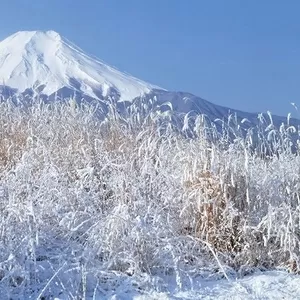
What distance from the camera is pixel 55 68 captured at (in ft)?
155

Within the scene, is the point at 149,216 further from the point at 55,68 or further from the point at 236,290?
the point at 55,68

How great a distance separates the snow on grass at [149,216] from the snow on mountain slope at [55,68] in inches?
874

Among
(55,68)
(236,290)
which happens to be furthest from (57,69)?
(236,290)

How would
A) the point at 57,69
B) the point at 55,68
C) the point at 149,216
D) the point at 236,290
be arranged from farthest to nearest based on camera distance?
the point at 55,68 → the point at 57,69 → the point at 149,216 → the point at 236,290

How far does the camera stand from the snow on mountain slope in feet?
118

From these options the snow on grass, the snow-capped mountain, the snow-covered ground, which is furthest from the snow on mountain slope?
the snow-covered ground

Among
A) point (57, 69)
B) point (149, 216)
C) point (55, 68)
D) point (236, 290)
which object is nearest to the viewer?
point (236, 290)

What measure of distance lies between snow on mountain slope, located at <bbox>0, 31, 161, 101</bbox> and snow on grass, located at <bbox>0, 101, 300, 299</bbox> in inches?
874

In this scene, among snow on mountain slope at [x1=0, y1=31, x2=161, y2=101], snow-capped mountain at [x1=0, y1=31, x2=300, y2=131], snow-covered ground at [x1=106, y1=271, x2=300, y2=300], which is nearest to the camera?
snow-covered ground at [x1=106, y1=271, x2=300, y2=300]

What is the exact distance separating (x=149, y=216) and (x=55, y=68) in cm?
4455

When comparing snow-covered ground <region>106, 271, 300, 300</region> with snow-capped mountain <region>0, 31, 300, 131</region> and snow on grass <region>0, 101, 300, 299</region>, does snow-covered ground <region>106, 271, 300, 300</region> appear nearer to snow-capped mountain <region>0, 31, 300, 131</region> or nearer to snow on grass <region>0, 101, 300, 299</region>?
snow on grass <region>0, 101, 300, 299</region>

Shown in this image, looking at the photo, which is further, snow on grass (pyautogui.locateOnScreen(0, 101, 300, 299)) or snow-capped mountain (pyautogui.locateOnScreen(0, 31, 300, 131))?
snow-capped mountain (pyautogui.locateOnScreen(0, 31, 300, 131))

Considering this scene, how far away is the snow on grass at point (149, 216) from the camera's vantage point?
11.3 ft

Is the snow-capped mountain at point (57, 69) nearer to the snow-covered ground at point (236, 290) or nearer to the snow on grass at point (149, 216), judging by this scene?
the snow on grass at point (149, 216)
